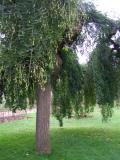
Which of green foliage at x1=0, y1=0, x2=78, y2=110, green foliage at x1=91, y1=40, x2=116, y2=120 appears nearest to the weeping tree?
green foliage at x1=0, y1=0, x2=78, y2=110

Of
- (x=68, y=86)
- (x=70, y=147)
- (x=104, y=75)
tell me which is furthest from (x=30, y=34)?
(x=68, y=86)

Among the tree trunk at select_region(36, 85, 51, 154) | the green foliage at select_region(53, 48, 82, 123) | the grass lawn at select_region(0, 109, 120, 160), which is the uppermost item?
the green foliage at select_region(53, 48, 82, 123)

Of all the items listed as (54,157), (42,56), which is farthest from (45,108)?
(42,56)

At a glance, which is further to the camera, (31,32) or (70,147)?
(70,147)

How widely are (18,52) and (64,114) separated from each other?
8.27m

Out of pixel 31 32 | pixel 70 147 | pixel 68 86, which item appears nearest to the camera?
pixel 31 32

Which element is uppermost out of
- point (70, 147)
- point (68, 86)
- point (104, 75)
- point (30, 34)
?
point (30, 34)

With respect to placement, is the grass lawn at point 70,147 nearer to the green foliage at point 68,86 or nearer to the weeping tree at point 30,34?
the green foliage at point 68,86

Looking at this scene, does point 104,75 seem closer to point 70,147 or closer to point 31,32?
point 70,147

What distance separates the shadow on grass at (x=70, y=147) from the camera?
12992 millimetres

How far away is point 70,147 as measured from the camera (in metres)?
14.3

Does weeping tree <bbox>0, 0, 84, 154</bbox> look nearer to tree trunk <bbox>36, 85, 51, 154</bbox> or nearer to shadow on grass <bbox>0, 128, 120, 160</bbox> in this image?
tree trunk <bbox>36, 85, 51, 154</bbox>

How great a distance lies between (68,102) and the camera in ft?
56.1

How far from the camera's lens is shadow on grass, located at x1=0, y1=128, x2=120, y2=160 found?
1299 centimetres
